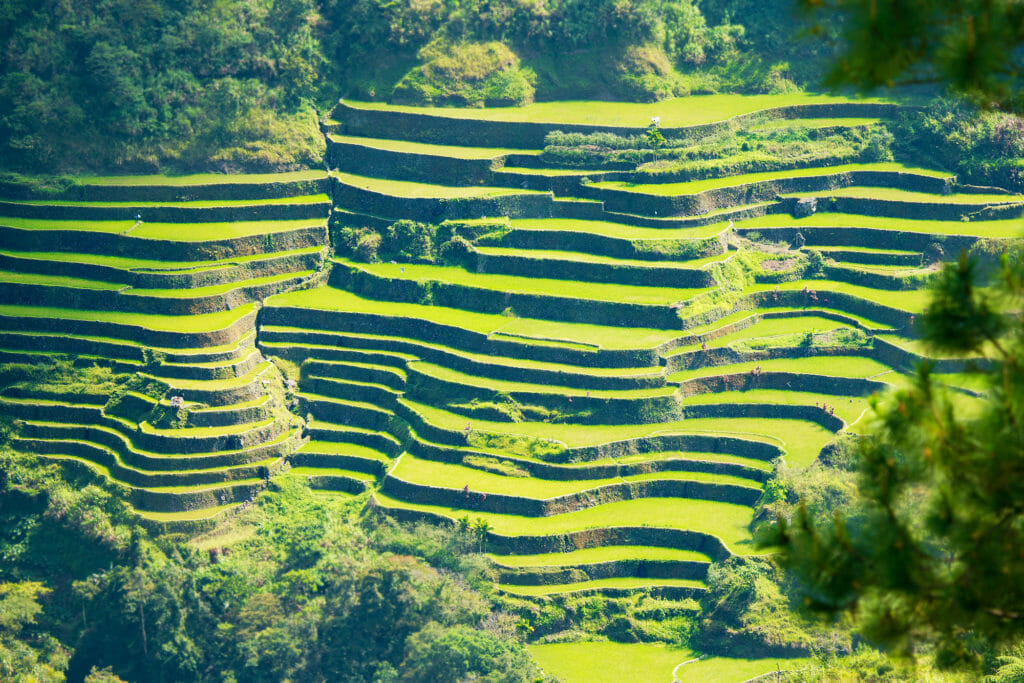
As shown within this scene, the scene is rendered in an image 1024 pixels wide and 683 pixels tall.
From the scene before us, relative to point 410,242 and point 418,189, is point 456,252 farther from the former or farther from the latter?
point 418,189

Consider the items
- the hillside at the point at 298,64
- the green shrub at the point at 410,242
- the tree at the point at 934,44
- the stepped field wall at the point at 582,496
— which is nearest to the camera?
the tree at the point at 934,44

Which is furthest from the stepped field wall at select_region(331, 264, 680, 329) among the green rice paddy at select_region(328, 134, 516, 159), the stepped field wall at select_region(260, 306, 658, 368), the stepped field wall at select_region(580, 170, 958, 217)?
the green rice paddy at select_region(328, 134, 516, 159)

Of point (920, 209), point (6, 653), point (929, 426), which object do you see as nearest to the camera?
point (929, 426)

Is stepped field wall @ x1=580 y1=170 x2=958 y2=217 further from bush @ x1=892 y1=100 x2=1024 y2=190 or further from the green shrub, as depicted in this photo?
the green shrub

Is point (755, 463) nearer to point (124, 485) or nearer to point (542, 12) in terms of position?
point (124, 485)

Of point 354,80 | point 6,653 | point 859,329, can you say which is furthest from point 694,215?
point 6,653

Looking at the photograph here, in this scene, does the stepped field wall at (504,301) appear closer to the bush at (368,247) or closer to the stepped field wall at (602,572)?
the bush at (368,247)

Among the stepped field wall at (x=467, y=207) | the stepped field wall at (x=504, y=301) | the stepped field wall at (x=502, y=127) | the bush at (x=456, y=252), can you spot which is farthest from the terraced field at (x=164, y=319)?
the bush at (x=456, y=252)
